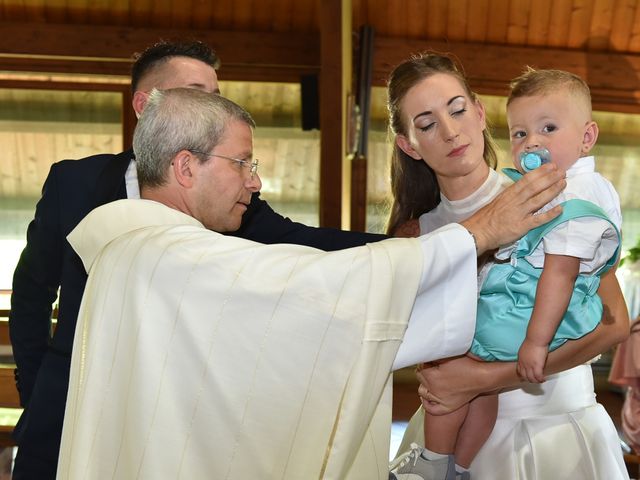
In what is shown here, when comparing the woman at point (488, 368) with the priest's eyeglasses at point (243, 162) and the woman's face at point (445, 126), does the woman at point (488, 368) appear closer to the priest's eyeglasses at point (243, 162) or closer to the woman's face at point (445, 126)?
the woman's face at point (445, 126)

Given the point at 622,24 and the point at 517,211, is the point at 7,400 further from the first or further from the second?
the point at 622,24

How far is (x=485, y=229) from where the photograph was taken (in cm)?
226

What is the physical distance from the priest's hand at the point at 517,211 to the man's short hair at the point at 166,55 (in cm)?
127

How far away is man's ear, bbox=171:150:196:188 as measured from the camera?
2.37m

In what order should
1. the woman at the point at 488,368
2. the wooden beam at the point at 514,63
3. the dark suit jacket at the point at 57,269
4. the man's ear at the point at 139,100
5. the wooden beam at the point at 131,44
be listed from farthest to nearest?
the wooden beam at the point at 514,63 → the wooden beam at the point at 131,44 → the man's ear at the point at 139,100 → the dark suit jacket at the point at 57,269 → the woman at the point at 488,368

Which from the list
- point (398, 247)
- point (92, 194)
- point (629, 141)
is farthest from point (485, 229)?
point (629, 141)

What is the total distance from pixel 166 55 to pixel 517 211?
4.56ft

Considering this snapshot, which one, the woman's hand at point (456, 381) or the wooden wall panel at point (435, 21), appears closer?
the woman's hand at point (456, 381)

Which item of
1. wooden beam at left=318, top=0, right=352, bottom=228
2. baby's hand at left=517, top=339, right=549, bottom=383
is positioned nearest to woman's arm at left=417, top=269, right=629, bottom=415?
baby's hand at left=517, top=339, right=549, bottom=383

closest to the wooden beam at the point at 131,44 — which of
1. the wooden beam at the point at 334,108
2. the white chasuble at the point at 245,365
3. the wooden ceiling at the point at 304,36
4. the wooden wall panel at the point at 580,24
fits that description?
the wooden ceiling at the point at 304,36

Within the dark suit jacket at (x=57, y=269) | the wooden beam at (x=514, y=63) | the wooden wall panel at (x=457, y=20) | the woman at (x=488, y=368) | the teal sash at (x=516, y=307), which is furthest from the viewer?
the wooden beam at (x=514, y=63)

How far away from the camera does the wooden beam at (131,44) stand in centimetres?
983

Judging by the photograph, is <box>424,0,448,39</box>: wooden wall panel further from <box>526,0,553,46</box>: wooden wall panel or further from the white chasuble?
the white chasuble

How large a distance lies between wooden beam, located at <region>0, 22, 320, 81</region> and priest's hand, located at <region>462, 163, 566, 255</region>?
7.82m
